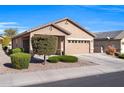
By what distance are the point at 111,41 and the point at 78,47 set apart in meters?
8.76

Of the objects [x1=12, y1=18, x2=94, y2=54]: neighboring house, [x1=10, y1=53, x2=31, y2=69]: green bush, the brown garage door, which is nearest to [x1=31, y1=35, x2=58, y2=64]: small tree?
[x1=10, y1=53, x2=31, y2=69]: green bush

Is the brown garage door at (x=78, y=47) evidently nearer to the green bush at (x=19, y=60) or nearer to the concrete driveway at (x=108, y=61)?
the concrete driveway at (x=108, y=61)

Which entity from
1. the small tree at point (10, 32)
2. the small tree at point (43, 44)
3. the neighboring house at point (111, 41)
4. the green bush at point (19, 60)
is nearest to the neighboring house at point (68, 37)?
the neighboring house at point (111, 41)

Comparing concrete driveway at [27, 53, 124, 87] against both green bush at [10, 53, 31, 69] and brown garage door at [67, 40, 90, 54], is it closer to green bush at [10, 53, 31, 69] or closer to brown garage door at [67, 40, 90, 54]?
green bush at [10, 53, 31, 69]

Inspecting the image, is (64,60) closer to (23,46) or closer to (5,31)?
(23,46)

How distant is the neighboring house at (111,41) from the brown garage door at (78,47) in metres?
4.44

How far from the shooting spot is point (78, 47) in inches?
1304

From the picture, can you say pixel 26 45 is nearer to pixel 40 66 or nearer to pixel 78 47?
pixel 78 47

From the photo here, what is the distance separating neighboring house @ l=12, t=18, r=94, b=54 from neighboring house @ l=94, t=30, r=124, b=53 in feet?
14.5

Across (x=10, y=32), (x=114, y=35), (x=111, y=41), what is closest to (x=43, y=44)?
(x=111, y=41)

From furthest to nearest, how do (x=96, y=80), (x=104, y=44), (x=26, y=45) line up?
(x=104, y=44)
(x=26, y=45)
(x=96, y=80)

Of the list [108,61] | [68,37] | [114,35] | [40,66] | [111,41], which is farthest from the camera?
[114,35]

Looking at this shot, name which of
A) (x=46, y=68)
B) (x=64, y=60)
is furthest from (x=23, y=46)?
(x=46, y=68)

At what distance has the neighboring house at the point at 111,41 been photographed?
38.0 m
